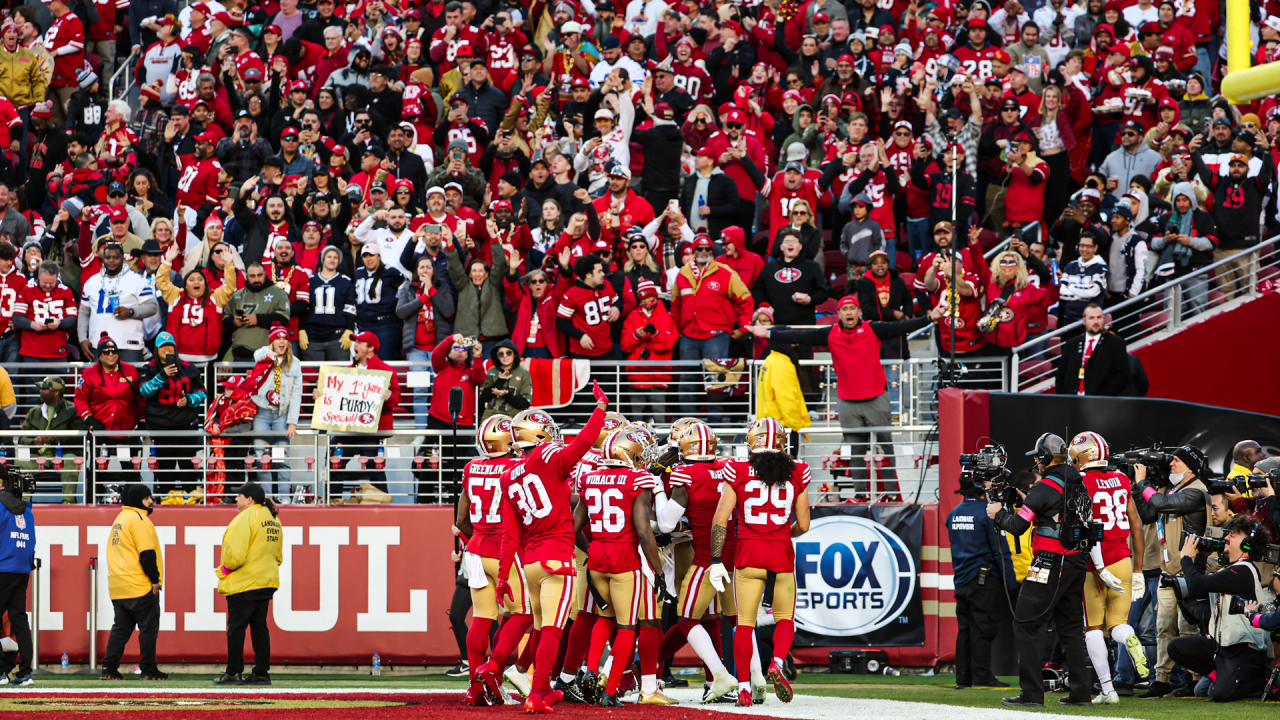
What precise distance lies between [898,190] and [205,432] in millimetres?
8342

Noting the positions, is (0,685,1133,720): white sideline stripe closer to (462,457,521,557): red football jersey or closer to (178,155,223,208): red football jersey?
(462,457,521,557): red football jersey

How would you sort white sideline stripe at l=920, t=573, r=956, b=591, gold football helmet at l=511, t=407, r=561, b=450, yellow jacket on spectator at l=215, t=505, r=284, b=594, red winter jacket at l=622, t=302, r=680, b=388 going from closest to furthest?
gold football helmet at l=511, t=407, r=561, b=450, yellow jacket on spectator at l=215, t=505, r=284, b=594, white sideline stripe at l=920, t=573, r=956, b=591, red winter jacket at l=622, t=302, r=680, b=388

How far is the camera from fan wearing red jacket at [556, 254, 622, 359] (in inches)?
639

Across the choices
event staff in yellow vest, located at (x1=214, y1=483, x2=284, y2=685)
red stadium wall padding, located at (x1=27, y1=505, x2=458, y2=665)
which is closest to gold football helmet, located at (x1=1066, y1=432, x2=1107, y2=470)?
red stadium wall padding, located at (x1=27, y1=505, x2=458, y2=665)

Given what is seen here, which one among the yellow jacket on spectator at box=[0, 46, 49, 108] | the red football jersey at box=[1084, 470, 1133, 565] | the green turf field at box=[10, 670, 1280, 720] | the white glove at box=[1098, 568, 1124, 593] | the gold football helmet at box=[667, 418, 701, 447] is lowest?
the green turf field at box=[10, 670, 1280, 720]

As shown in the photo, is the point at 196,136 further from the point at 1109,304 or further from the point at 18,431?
the point at 1109,304

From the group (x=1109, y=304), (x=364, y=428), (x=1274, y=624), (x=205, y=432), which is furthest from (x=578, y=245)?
(x=1274, y=624)

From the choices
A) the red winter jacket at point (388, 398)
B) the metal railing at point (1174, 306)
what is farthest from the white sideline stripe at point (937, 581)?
the red winter jacket at point (388, 398)

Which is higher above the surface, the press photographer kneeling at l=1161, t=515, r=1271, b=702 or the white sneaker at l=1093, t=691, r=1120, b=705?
the press photographer kneeling at l=1161, t=515, r=1271, b=702

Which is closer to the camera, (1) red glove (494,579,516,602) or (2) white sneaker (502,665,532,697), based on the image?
(1) red glove (494,579,516,602)

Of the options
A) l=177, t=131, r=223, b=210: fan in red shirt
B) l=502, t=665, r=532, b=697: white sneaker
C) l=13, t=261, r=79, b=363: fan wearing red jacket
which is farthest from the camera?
l=177, t=131, r=223, b=210: fan in red shirt

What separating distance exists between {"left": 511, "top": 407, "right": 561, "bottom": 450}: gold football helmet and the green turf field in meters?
2.98

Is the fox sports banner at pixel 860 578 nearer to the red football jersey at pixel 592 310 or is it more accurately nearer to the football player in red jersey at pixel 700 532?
the red football jersey at pixel 592 310

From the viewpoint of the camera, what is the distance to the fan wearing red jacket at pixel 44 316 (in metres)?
17.0
